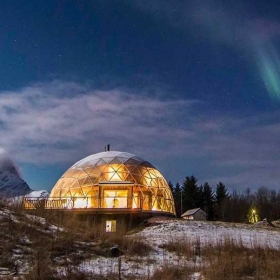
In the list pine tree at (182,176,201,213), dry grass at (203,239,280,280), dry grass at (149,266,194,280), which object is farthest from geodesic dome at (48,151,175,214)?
pine tree at (182,176,201,213)

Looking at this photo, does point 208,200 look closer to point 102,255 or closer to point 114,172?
point 114,172

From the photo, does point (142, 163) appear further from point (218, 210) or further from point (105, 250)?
point (218, 210)

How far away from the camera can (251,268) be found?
10.6m

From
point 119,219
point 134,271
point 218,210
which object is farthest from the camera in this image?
point 218,210

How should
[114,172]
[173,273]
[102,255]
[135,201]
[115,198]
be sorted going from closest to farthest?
[173,273] → [102,255] → [115,198] → [135,201] → [114,172]

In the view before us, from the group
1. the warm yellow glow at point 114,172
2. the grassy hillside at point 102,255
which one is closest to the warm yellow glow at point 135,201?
the warm yellow glow at point 114,172

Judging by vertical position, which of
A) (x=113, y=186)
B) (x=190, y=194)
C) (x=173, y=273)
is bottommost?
(x=173, y=273)

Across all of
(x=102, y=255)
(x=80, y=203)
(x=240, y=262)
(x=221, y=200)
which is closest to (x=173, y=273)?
(x=240, y=262)

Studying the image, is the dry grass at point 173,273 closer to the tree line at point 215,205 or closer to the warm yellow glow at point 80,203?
the warm yellow glow at point 80,203

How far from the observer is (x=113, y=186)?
26.9 m

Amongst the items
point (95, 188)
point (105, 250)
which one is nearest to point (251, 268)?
point (105, 250)

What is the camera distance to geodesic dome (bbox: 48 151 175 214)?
26625mm

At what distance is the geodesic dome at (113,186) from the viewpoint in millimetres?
26625

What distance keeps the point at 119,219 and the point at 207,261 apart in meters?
12.2
